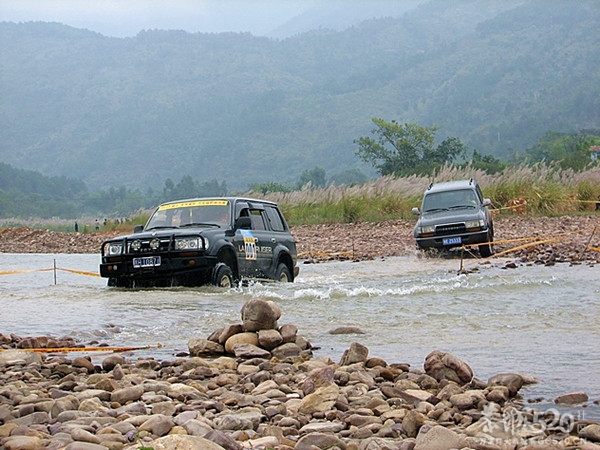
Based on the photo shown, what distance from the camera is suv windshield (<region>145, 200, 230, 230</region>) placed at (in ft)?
45.0

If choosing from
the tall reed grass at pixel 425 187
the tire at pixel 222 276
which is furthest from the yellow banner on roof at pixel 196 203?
the tall reed grass at pixel 425 187

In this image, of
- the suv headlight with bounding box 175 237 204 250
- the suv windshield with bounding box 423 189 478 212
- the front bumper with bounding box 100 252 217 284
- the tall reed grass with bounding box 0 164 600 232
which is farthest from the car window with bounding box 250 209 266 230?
the tall reed grass with bounding box 0 164 600 232

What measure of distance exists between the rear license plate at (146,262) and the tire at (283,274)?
2.35m

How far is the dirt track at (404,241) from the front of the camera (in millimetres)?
18656

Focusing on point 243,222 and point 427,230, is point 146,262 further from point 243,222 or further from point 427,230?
point 427,230

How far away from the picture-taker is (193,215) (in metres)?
13.9

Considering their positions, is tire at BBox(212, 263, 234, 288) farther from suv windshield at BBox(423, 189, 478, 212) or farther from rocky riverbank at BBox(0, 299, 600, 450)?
suv windshield at BBox(423, 189, 478, 212)

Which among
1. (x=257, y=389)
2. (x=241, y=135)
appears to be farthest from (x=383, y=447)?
(x=241, y=135)

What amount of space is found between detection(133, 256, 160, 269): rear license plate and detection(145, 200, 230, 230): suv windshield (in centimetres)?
93

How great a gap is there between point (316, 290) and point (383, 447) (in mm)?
8456

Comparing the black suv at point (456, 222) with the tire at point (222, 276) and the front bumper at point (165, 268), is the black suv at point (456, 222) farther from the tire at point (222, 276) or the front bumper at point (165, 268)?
the front bumper at point (165, 268)

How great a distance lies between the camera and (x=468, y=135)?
171m

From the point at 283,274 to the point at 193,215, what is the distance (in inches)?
74.2

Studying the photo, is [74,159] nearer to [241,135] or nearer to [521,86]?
[241,135]
